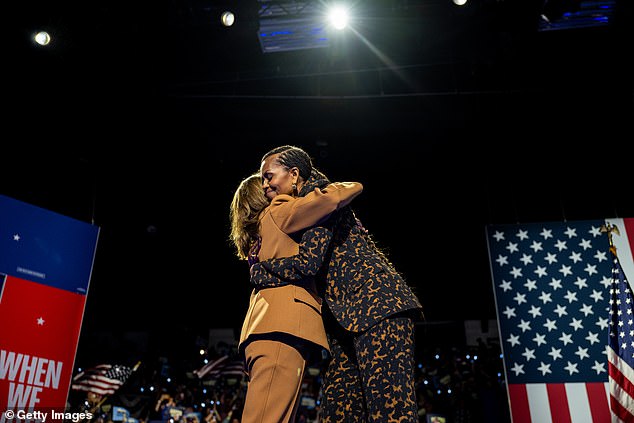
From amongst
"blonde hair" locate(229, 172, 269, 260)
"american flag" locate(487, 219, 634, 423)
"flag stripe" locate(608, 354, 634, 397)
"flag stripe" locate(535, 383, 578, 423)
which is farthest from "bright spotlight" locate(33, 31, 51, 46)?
"flag stripe" locate(608, 354, 634, 397)

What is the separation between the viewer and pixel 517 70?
5.40m

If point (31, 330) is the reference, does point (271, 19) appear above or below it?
above

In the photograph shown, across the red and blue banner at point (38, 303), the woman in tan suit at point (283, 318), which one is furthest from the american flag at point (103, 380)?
the woman in tan suit at point (283, 318)

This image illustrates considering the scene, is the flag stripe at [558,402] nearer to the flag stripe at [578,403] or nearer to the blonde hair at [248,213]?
the flag stripe at [578,403]

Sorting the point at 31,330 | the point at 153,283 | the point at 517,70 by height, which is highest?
the point at 517,70

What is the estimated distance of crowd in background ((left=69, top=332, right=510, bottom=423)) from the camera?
23.8ft

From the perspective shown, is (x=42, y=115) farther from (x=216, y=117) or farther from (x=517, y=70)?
(x=517, y=70)

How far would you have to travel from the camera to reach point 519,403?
4750 millimetres

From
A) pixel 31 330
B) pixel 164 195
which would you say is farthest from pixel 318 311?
pixel 164 195

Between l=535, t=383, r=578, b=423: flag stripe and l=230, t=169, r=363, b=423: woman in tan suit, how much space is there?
3615 millimetres

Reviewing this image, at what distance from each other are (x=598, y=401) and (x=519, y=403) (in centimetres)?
63

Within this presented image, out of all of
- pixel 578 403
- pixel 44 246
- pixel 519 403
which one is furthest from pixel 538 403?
pixel 44 246

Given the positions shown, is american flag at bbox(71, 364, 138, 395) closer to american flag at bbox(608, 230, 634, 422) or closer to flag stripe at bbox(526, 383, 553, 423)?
flag stripe at bbox(526, 383, 553, 423)

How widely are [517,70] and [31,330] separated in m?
5.02
